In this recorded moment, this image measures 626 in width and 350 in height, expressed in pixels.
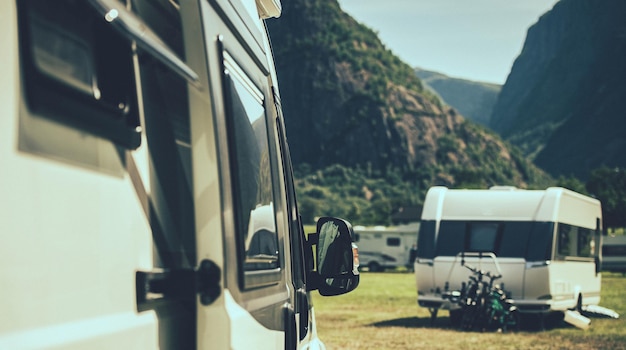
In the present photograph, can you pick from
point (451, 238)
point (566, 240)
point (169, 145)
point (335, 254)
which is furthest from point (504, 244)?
point (169, 145)

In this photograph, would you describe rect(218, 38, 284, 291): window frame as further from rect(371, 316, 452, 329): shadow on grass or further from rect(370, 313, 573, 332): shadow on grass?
rect(371, 316, 452, 329): shadow on grass

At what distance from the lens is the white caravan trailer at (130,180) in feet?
4.99

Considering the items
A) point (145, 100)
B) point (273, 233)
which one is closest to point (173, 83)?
point (145, 100)

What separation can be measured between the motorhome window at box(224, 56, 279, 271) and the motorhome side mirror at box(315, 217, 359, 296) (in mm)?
931

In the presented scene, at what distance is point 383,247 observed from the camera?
5241 centimetres

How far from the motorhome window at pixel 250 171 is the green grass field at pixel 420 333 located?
11803 millimetres

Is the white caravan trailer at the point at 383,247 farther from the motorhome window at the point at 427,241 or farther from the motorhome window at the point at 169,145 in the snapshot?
the motorhome window at the point at 169,145

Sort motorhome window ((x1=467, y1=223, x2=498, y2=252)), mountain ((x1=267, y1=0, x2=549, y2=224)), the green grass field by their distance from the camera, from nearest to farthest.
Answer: the green grass field
motorhome window ((x1=467, y1=223, x2=498, y2=252))
mountain ((x1=267, y1=0, x2=549, y2=224))

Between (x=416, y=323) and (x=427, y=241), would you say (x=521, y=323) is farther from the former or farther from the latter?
(x=427, y=241)

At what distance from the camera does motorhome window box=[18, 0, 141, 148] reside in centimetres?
158

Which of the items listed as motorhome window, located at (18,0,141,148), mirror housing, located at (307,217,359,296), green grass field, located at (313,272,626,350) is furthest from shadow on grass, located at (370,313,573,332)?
motorhome window, located at (18,0,141,148)

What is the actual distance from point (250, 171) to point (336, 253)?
1.57 meters

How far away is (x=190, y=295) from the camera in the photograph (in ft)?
7.10

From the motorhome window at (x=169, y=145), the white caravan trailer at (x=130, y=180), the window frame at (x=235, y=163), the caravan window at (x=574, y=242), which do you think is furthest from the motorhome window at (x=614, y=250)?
the motorhome window at (x=169, y=145)
